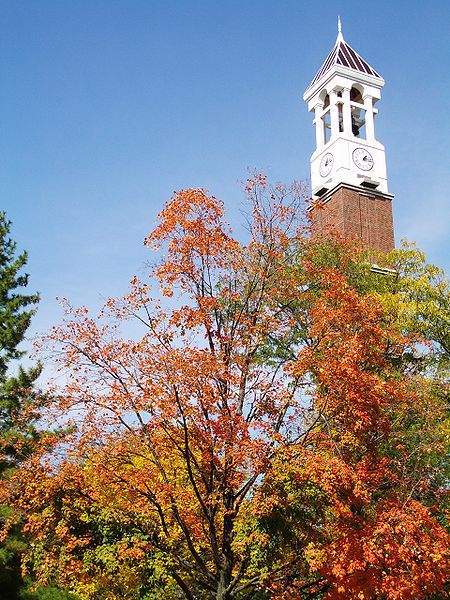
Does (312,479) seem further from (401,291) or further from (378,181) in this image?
(378,181)

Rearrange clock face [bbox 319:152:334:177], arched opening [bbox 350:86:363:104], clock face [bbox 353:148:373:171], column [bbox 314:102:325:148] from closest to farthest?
clock face [bbox 353:148:373:171] → clock face [bbox 319:152:334:177] → column [bbox 314:102:325:148] → arched opening [bbox 350:86:363:104]

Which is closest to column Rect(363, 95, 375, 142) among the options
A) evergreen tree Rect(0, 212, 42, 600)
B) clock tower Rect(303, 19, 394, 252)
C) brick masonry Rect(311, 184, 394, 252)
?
clock tower Rect(303, 19, 394, 252)

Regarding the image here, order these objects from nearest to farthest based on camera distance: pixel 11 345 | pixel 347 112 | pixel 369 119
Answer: pixel 11 345 < pixel 347 112 < pixel 369 119

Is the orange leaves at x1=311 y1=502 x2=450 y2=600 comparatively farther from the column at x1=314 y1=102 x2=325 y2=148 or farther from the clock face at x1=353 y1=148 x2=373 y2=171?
the column at x1=314 y1=102 x2=325 y2=148

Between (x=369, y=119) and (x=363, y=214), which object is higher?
(x=369, y=119)

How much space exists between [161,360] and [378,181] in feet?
88.9

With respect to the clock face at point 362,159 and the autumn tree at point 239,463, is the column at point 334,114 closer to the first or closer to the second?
the clock face at point 362,159

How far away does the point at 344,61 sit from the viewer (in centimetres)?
3981

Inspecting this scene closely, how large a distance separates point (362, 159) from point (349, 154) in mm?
842

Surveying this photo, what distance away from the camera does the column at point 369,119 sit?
3819cm

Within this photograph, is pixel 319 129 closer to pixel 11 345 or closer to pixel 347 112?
pixel 347 112

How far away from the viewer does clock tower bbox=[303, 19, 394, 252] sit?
35.2 metres

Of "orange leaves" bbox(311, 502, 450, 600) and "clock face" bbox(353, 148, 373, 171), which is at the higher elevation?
"clock face" bbox(353, 148, 373, 171)

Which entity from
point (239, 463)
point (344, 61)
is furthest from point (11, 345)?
point (344, 61)
